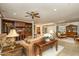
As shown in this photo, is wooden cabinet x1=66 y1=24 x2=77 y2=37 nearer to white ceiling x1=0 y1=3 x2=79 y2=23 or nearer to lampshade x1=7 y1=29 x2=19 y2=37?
white ceiling x1=0 y1=3 x2=79 y2=23

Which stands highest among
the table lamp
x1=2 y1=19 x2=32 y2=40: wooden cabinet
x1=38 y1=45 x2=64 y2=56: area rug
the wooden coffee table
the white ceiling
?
the white ceiling

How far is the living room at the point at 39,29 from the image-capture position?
1.96m

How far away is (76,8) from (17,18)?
3.85 ft

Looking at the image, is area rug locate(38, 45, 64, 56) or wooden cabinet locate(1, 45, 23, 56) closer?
wooden cabinet locate(1, 45, 23, 56)

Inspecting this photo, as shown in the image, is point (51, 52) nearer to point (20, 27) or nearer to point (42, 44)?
point (42, 44)

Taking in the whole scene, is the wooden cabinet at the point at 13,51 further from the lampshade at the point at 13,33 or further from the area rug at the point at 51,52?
the area rug at the point at 51,52

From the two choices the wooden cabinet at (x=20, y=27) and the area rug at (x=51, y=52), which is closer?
the wooden cabinet at (x=20, y=27)

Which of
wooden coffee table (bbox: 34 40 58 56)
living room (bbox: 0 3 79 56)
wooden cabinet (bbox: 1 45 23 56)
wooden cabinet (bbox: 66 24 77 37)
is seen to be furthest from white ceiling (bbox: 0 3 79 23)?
wooden cabinet (bbox: 1 45 23 56)

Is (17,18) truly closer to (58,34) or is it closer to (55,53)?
(58,34)

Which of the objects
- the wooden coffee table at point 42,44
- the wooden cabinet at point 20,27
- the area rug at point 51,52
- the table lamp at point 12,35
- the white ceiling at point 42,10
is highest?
the white ceiling at point 42,10

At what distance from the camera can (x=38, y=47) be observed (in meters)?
2.07

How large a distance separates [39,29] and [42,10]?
382 mm

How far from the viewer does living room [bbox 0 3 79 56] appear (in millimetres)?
1961

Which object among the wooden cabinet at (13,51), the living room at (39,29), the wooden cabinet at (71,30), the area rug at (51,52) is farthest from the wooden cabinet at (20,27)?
the wooden cabinet at (71,30)
